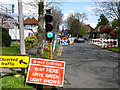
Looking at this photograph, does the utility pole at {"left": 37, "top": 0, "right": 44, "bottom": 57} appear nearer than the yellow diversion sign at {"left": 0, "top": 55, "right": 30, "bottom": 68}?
No

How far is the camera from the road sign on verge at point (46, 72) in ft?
19.5

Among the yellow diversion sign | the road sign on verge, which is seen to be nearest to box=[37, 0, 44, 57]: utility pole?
the yellow diversion sign

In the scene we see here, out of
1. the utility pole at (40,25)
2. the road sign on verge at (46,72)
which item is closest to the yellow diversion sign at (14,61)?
the road sign on verge at (46,72)

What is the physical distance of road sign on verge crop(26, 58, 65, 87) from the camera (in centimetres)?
595

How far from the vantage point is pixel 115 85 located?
22.8 feet

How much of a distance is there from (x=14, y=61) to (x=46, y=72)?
1.45m

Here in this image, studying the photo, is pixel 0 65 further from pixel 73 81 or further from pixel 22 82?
pixel 73 81

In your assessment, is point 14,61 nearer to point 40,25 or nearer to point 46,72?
point 46,72

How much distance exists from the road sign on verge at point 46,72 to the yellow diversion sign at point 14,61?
596mm

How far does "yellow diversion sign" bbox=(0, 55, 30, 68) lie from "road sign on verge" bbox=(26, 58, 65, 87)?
60 centimetres

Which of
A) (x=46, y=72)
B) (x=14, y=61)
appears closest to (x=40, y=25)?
(x=14, y=61)

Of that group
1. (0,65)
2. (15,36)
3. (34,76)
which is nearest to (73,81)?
(34,76)

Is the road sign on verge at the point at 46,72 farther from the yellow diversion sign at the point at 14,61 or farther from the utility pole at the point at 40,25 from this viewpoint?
the utility pole at the point at 40,25

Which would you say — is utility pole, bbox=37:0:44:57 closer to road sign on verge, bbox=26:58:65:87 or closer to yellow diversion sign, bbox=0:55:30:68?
yellow diversion sign, bbox=0:55:30:68
